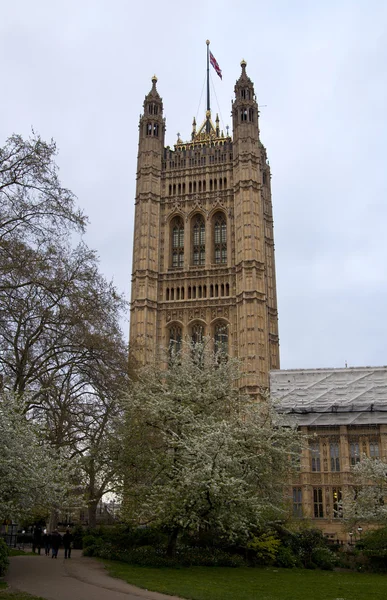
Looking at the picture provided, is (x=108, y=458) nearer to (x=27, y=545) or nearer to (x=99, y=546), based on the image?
(x=99, y=546)

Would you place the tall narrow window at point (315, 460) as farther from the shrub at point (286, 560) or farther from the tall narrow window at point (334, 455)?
the shrub at point (286, 560)

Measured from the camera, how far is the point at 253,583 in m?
14.1

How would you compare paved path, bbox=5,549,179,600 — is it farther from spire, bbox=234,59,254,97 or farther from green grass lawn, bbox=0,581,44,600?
spire, bbox=234,59,254,97

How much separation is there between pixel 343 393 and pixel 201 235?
23.1 meters

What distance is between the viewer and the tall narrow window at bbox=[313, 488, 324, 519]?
1447 inches

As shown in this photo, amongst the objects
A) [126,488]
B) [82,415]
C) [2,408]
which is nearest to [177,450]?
[126,488]

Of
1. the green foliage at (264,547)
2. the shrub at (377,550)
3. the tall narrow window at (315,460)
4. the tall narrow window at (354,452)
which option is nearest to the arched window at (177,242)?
the tall narrow window at (315,460)

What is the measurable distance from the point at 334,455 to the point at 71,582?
86.8 ft

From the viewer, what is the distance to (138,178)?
60.3 meters

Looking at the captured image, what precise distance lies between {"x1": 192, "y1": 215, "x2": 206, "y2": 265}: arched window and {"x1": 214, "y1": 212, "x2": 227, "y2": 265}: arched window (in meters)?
1.19

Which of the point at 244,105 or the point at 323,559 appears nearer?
the point at 323,559

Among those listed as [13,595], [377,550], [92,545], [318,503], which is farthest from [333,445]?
[13,595]

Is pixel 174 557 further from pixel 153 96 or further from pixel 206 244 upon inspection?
pixel 153 96

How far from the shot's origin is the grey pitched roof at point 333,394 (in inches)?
1507
